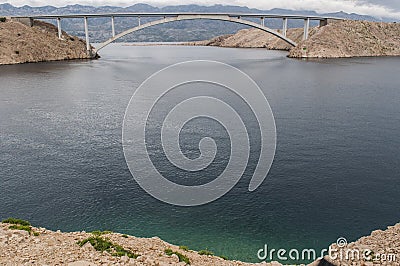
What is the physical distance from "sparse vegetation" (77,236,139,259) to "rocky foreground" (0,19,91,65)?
101763 mm

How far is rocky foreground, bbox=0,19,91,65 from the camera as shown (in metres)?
106

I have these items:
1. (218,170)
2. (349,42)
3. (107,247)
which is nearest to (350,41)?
(349,42)

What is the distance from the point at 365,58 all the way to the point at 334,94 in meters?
71.2

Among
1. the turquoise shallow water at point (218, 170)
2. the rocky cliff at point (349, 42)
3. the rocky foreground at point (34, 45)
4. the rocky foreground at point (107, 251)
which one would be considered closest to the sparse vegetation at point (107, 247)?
the rocky foreground at point (107, 251)

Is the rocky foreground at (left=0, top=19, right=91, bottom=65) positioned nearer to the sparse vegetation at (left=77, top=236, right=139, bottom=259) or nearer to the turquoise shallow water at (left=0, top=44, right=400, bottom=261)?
the turquoise shallow water at (left=0, top=44, right=400, bottom=261)

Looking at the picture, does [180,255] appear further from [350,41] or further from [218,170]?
[350,41]

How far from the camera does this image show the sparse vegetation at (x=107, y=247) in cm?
1635

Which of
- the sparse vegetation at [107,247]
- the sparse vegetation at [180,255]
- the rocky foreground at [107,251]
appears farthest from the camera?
the sparse vegetation at [180,255]

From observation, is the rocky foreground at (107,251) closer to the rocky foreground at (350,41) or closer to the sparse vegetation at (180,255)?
the sparse vegetation at (180,255)

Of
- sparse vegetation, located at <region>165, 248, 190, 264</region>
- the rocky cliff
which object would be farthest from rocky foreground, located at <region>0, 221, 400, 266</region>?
the rocky cliff

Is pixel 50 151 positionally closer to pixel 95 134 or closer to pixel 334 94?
pixel 95 134

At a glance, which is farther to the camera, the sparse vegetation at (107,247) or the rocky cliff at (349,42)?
the rocky cliff at (349,42)

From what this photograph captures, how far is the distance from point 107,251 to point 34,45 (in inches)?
4380

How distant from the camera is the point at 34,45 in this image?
111750 mm
